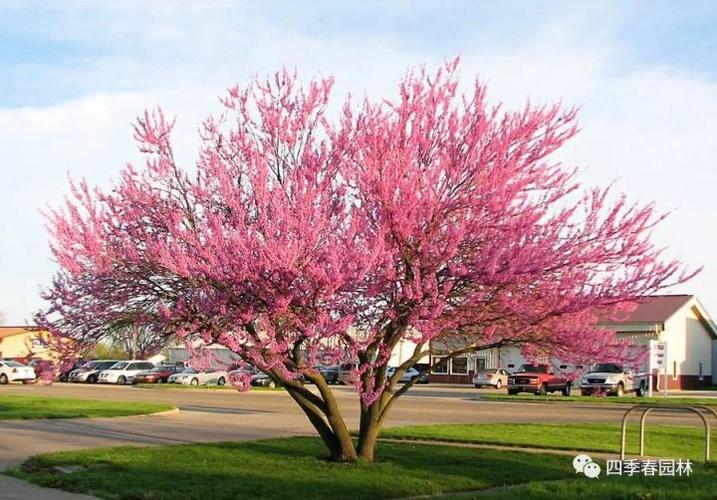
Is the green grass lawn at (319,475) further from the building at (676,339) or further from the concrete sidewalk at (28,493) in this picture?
the building at (676,339)

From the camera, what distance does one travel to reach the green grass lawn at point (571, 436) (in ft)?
58.4

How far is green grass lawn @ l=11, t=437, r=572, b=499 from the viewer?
37.7 feet

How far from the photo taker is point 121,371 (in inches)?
2195

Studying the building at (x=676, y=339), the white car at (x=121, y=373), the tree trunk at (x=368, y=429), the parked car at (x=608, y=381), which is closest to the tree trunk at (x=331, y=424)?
the tree trunk at (x=368, y=429)

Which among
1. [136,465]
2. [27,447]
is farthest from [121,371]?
[136,465]

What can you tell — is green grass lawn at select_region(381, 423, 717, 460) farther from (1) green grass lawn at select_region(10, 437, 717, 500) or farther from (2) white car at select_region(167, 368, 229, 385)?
(2) white car at select_region(167, 368, 229, 385)

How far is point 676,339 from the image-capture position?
57406 mm

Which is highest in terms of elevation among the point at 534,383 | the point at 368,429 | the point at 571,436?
the point at 368,429

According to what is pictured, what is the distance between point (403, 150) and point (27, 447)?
10.1 metres

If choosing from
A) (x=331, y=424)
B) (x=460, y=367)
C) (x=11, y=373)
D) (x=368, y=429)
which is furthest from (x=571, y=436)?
(x=460, y=367)

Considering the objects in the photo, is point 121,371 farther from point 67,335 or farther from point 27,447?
point 67,335

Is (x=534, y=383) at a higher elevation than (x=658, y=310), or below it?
below

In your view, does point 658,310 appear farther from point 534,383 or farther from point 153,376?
point 153,376

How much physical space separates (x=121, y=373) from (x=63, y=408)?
27.7 meters
